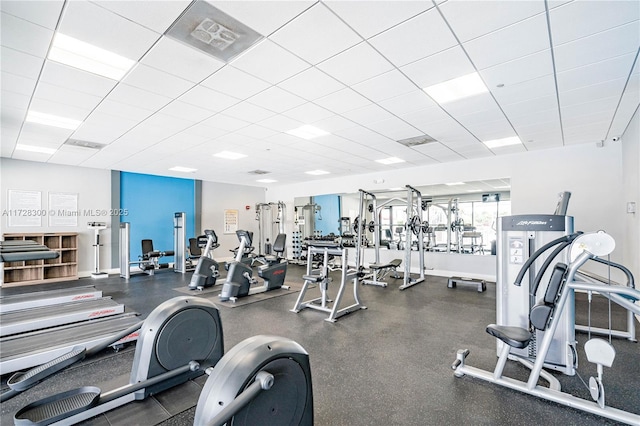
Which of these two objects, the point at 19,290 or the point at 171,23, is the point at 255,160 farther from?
the point at 19,290

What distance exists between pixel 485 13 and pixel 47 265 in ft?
27.2

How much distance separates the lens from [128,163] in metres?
6.48

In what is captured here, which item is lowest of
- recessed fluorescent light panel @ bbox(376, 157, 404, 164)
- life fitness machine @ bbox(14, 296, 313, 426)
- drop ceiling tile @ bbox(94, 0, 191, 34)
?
life fitness machine @ bbox(14, 296, 313, 426)

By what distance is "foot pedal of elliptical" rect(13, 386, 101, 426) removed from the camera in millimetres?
1636

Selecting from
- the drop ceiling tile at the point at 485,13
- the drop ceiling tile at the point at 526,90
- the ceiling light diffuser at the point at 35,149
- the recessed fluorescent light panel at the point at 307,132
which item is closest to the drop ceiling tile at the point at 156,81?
the recessed fluorescent light panel at the point at 307,132

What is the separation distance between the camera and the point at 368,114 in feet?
12.3

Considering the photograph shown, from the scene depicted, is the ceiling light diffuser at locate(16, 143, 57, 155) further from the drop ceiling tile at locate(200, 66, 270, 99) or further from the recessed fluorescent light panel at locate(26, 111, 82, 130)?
the drop ceiling tile at locate(200, 66, 270, 99)

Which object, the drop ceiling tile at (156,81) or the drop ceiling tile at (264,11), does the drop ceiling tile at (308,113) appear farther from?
the drop ceiling tile at (264,11)

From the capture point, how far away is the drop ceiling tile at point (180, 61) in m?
2.32

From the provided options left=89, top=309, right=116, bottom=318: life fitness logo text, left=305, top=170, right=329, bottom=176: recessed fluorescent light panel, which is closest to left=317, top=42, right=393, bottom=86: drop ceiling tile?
left=89, top=309, right=116, bottom=318: life fitness logo text

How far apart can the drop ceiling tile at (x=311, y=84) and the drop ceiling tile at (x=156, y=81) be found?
987 millimetres

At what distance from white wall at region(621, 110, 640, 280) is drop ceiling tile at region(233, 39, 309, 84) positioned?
13.8 ft

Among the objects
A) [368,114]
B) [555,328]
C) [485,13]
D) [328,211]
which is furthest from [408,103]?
[328,211]

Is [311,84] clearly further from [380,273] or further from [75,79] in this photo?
[380,273]
